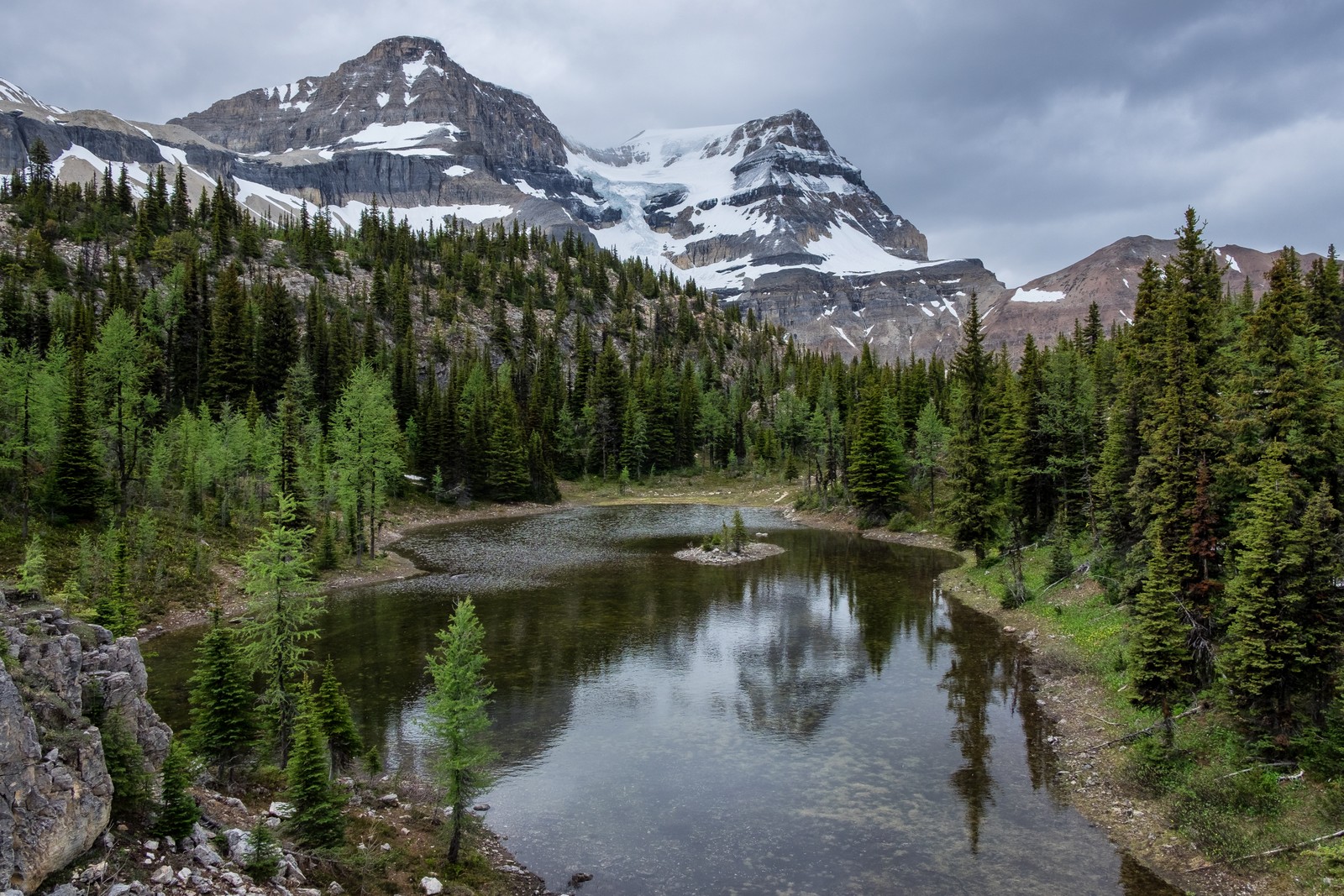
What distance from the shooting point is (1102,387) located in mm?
51844

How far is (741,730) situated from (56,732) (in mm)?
20580

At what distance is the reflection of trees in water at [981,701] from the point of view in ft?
75.0

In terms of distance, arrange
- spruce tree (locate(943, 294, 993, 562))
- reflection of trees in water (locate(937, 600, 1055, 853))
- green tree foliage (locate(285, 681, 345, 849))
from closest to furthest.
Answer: green tree foliage (locate(285, 681, 345, 849)) → reflection of trees in water (locate(937, 600, 1055, 853)) → spruce tree (locate(943, 294, 993, 562))

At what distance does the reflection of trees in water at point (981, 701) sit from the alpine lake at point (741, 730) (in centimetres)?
11

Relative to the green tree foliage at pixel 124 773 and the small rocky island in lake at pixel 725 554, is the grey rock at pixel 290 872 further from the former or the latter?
the small rocky island in lake at pixel 725 554

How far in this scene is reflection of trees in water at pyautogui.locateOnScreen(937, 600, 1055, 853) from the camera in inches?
901

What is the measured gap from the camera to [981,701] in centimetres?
3020

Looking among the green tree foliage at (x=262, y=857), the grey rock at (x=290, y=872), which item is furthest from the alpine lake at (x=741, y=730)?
the green tree foliage at (x=262, y=857)

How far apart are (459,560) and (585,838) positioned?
4502cm

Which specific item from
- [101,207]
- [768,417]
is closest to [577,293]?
[768,417]

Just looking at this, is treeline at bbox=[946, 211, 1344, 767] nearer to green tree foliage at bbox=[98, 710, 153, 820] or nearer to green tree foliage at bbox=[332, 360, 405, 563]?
green tree foliage at bbox=[98, 710, 153, 820]

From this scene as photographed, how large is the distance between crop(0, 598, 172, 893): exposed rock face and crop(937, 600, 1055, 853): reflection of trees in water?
19.2 m

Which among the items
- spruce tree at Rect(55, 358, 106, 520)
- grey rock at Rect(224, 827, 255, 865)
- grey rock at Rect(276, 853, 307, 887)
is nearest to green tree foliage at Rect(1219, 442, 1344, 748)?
grey rock at Rect(276, 853, 307, 887)

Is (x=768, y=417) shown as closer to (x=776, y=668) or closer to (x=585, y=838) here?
(x=776, y=668)
